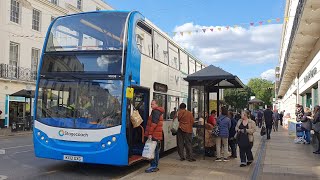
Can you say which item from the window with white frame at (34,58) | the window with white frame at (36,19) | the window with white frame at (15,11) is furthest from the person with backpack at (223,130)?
the window with white frame at (36,19)

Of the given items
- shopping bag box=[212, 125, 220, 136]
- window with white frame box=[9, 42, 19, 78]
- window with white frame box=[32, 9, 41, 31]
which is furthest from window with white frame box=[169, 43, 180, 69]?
window with white frame box=[32, 9, 41, 31]

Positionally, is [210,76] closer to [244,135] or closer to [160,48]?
[160,48]

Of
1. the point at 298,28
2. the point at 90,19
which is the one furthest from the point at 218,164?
the point at 298,28

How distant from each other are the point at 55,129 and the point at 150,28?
4.00m

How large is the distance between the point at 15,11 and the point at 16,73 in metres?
4.86

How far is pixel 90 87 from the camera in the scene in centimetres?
891

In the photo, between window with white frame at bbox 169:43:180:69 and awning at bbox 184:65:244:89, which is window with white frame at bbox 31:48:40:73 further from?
awning at bbox 184:65:244:89

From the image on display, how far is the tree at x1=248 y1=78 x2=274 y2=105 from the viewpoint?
113688mm

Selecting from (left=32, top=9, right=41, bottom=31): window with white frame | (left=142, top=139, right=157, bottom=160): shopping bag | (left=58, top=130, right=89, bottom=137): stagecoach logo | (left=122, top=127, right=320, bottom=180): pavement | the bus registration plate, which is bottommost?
(left=122, top=127, right=320, bottom=180): pavement

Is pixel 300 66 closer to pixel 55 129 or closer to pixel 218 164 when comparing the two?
pixel 218 164

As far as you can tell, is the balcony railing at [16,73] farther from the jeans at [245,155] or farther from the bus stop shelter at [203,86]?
the jeans at [245,155]

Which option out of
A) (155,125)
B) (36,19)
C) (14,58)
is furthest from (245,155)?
(36,19)

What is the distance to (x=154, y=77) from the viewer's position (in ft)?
36.0

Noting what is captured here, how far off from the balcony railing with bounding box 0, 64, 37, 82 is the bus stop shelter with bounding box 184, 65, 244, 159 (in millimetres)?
18479
